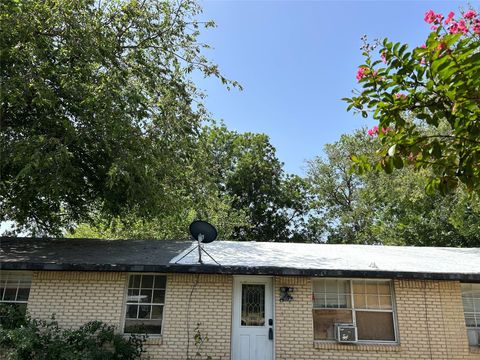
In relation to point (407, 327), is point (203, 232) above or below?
above

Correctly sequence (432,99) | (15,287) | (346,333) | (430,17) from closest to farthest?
(432,99) < (430,17) < (346,333) < (15,287)

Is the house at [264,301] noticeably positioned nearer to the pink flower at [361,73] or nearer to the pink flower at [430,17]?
the pink flower at [361,73]

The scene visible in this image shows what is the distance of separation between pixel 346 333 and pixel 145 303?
4.77 meters

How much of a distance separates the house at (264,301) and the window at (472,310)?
0.02m

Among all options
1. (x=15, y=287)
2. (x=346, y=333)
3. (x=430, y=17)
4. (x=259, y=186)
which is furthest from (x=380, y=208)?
(x=430, y=17)

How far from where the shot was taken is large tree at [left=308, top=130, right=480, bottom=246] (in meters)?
20.3

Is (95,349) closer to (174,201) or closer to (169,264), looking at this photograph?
(169,264)

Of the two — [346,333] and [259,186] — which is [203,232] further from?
[259,186]

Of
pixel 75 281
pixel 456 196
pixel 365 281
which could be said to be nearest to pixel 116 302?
pixel 75 281

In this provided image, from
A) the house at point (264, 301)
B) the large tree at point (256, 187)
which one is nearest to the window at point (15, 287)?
the house at point (264, 301)

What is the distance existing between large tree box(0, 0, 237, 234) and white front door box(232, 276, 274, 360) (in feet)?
13.1

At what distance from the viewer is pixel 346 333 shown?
945cm

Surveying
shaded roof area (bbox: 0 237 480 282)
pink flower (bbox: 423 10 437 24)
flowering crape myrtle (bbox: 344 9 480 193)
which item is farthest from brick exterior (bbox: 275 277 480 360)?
pink flower (bbox: 423 10 437 24)

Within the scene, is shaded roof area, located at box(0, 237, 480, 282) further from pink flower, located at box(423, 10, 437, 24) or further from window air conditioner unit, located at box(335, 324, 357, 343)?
pink flower, located at box(423, 10, 437, 24)
